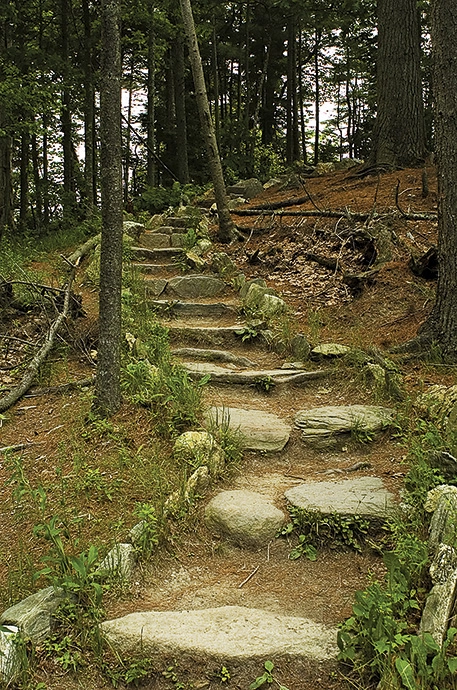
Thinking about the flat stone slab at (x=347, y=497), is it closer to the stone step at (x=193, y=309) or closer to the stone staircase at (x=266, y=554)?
the stone staircase at (x=266, y=554)

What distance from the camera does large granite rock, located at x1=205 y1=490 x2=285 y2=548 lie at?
3479 millimetres

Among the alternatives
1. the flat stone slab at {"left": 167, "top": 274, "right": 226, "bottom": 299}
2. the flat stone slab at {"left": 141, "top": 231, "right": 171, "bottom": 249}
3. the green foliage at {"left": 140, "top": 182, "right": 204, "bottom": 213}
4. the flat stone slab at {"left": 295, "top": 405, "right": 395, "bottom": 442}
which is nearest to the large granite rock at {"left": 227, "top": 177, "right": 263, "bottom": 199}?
the green foliage at {"left": 140, "top": 182, "right": 204, "bottom": 213}

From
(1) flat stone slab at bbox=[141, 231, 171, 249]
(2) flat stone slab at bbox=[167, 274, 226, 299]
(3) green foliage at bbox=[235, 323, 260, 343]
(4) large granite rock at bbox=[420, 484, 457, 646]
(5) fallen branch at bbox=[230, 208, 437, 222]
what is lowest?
(4) large granite rock at bbox=[420, 484, 457, 646]

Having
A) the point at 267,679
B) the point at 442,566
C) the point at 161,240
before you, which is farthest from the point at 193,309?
the point at 267,679

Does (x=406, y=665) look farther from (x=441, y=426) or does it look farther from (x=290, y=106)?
(x=290, y=106)

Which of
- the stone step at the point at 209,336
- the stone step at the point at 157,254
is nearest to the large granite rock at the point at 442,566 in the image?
the stone step at the point at 209,336

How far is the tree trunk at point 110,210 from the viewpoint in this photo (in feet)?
14.2

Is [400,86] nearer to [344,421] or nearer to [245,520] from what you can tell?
[344,421]

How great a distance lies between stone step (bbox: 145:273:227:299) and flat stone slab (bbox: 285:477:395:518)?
4785mm

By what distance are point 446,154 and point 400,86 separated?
632 cm

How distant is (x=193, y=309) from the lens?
25.1ft

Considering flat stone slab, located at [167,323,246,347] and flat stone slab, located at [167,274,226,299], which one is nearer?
flat stone slab, located at [167,323,246,347]

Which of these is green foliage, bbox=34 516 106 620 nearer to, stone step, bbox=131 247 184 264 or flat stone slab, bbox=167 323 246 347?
flat stone slab, bbox=167 323 246 347

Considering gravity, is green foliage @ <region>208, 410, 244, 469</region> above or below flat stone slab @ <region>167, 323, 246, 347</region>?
below
